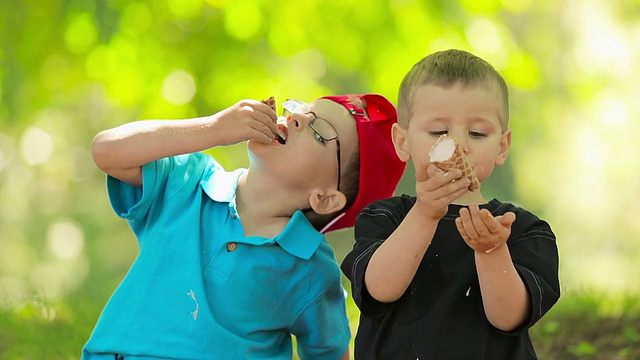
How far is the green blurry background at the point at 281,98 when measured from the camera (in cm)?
469

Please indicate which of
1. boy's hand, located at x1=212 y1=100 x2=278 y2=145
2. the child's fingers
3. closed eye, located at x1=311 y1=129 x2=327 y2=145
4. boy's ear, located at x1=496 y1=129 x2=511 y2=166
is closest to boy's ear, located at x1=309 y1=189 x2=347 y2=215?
closed eye, located at x1=311 y1=129 x2=327 y2=145

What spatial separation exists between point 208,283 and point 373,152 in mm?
643

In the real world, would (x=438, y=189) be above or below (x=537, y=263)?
above

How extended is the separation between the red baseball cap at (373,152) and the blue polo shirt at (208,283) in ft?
0.64

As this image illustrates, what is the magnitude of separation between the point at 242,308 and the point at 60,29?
2982 mm

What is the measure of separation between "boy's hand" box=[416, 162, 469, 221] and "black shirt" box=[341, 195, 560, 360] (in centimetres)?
24

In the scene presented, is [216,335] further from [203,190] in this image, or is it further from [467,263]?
[467,263]

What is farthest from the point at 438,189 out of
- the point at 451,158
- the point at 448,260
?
the point at 448,260

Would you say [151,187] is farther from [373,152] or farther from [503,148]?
[503,148]

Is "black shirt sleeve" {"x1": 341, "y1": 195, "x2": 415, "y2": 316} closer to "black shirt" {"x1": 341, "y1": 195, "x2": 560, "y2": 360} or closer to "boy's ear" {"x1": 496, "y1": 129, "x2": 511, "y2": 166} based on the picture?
"black shirt" {"x1": 341, "y1": 195, "x2": 560, "y2": 360}

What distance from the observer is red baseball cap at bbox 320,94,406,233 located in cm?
267

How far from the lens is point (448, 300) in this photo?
2107mm

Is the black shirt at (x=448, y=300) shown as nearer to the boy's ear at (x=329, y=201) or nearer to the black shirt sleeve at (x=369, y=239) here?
the black shirt sleeve at (x=369, y=239)

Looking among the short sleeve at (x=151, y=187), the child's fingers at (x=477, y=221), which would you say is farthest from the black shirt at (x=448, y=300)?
the short sleeve at (x=151, y=187)
